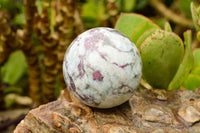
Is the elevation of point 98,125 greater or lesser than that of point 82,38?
lesser

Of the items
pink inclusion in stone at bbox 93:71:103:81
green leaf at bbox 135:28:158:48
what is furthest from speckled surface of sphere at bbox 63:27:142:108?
green leaf at bbox 135:28:158:48

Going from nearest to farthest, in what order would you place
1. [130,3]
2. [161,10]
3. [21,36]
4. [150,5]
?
[21,36]
[130,3]
[161,10]
[150,5]

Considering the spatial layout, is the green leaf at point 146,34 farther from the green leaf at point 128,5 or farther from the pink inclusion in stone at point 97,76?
the green leaf at point 128,5

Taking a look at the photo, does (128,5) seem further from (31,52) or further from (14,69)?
(14,69)

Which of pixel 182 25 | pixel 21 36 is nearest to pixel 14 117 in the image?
pixel 21 36

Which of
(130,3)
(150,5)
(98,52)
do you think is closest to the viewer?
(98,52)

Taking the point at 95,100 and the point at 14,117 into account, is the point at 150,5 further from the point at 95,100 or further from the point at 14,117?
the point at 95,100
